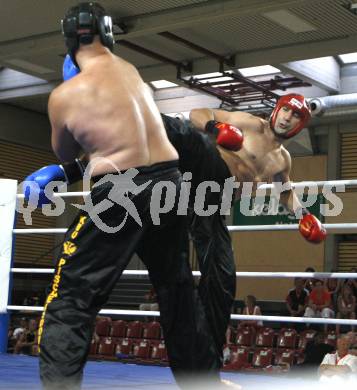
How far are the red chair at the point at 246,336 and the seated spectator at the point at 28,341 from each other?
2257 millimetres

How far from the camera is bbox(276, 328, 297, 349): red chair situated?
8195 mm

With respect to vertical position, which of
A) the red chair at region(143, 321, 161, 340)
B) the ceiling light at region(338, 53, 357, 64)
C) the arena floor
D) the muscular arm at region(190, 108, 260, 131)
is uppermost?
the ceiling light at region(338, 53, 357, 64)

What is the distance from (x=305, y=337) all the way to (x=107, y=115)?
6634mm

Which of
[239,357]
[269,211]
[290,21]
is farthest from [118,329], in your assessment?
[290,21]

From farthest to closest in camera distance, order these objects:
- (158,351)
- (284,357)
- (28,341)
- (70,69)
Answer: (158,351) → (28,341) → (284,357) → (70,69)

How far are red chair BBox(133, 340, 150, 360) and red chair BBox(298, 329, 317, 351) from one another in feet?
6.07

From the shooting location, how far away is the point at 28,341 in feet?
28.8

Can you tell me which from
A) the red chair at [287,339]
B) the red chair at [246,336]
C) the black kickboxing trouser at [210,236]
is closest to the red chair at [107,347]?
the red chair at [246,336]

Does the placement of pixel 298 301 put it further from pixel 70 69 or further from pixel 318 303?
pixel 70 69

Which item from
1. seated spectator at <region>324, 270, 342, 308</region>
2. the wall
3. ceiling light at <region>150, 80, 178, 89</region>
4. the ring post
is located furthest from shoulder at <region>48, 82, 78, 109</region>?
the wall

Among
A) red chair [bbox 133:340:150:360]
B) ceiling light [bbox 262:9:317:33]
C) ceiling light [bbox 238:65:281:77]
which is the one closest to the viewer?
ceiling light [bbox 262:9:317:33]

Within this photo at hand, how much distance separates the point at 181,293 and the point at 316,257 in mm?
9509

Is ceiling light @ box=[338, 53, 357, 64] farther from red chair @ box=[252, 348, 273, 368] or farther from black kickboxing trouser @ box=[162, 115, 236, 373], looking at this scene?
black kickboxing trouser @ box=[162, 115, 236, 373]

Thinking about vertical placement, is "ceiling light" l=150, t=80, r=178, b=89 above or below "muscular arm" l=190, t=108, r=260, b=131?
above
